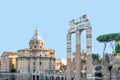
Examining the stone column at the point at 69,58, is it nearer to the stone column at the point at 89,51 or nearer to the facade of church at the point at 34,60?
the stone column at the point at 89,51

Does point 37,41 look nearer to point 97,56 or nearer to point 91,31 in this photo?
point 97,56

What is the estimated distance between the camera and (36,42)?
84.6m

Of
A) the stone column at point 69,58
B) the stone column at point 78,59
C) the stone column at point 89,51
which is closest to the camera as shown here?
the stone column at point 89,51

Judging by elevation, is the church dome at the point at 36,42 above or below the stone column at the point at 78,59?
above

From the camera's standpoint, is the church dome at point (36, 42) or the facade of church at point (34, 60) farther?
the church dome at point (36, 42)

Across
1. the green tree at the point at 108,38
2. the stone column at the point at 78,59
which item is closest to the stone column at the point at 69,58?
the stone column at the point at 78,59

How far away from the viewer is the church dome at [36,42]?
84.8m

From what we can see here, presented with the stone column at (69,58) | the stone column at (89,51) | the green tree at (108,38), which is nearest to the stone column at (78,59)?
the stone column at (89,51)

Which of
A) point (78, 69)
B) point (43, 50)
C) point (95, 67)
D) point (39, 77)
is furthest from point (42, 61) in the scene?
point (78, 69)

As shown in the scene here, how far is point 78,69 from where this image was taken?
4675 cm

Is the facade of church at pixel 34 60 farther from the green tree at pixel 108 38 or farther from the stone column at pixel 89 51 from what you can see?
the stone column at pixel 89 51

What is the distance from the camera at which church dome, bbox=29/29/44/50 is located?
84.8 metres

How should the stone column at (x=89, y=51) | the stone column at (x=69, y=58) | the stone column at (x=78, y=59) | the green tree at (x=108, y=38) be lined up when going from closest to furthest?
the stone column at (x=89, y=51) < the stone column at (x=78, y=59) < the stone column at (x=69, y=58) < the green tree at (x=108, y=38)

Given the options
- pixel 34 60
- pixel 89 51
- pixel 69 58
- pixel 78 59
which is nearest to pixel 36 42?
pixel 34 60
